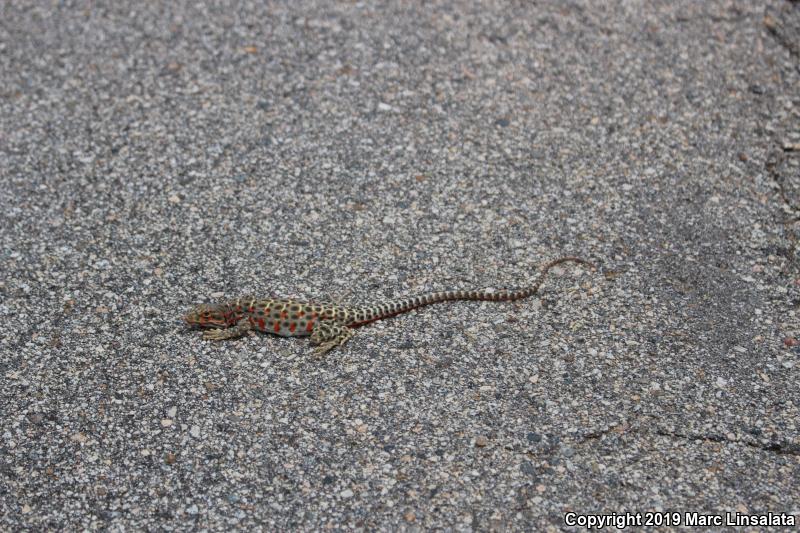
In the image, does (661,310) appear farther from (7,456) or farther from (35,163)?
(35,163)

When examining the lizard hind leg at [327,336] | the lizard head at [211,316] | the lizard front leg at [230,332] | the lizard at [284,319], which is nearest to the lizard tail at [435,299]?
the lizard at [284,319]

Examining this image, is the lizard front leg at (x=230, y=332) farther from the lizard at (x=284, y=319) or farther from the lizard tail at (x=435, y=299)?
the lizard tail at (x=435, y=299)

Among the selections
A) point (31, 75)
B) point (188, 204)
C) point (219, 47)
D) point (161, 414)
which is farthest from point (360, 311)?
point (31, 75)

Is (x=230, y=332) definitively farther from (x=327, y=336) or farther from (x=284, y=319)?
(x=327, y=336)

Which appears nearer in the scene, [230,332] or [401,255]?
[230,332]

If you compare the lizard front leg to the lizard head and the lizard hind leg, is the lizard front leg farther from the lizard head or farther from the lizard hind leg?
the lizard hind leg

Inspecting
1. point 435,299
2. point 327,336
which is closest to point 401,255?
point 435,299
